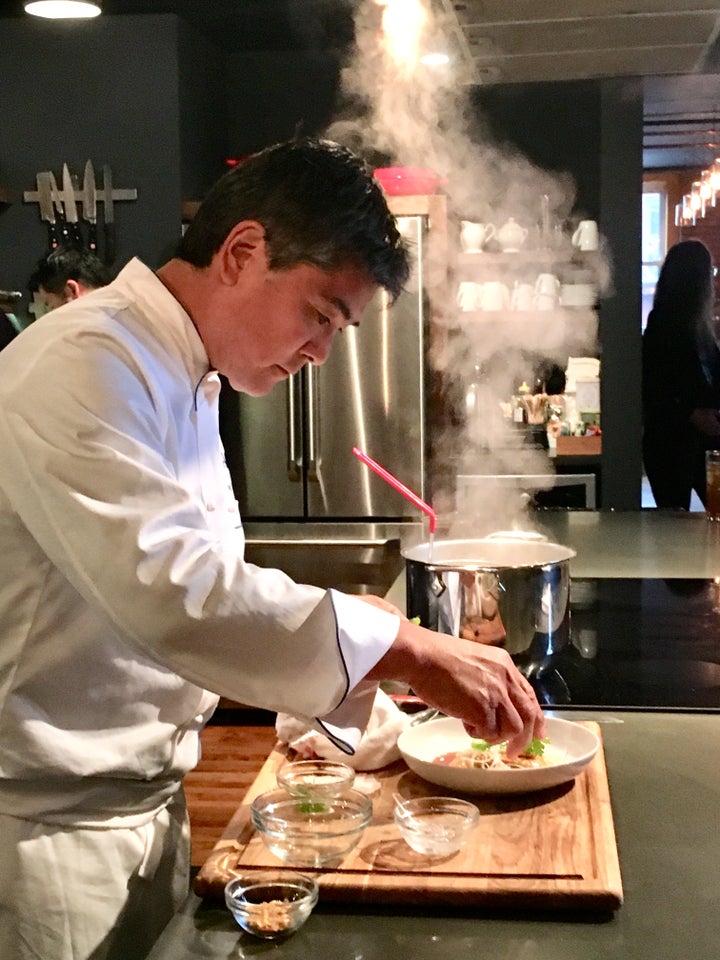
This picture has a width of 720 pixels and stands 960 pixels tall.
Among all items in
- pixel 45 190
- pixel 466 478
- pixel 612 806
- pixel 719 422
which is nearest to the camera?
pixel 612 806

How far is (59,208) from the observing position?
4.74 meters

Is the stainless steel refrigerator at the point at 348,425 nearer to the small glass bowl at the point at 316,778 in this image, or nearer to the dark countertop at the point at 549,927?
the small glass bowl at the point at 316,778

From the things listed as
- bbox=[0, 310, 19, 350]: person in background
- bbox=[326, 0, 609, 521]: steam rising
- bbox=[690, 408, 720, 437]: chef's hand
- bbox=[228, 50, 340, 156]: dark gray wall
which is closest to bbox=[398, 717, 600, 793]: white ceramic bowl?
bbox=[0, 310, 19, 350]: person in background

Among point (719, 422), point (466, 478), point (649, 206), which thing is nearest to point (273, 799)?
point (466, 478)

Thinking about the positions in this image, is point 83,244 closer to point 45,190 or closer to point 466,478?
point 45,190

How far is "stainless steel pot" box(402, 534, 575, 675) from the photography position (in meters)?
1.67

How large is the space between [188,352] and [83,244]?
3670 millimetres

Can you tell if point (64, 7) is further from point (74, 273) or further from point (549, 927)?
point (549, 927)

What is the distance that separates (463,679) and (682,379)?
459 cm

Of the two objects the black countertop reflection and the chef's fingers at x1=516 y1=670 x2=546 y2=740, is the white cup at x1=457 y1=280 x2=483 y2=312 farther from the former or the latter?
the chef's fingers at x1=516 y1=670 x2=546 y2=740

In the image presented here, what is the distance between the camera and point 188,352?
139 centimetres

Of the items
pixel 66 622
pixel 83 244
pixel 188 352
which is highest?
pixel 83 244

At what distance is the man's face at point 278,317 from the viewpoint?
52.6 inches

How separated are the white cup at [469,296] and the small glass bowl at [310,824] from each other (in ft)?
13.3
